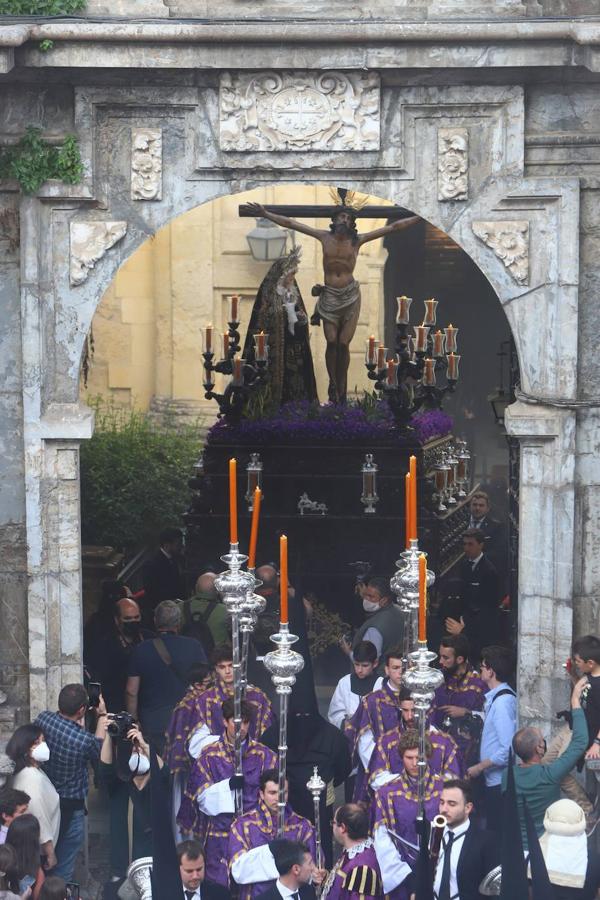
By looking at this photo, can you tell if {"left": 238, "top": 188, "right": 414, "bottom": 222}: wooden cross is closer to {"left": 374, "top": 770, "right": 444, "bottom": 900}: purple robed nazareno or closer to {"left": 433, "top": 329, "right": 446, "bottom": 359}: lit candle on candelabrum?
{"left": 433, "top": 329, "right": 446, "bottom": 359}: lit candle on candelabrum

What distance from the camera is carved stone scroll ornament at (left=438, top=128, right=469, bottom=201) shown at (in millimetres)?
11688

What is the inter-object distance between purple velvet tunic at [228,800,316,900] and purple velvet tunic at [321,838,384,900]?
0.22 m

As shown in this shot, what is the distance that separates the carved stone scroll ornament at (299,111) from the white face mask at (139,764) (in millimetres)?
3662

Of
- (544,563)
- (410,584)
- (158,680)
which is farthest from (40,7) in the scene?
(544,563)

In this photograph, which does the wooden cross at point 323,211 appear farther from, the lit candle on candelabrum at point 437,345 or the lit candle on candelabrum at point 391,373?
the lit candle on candelabrum at point 391,373

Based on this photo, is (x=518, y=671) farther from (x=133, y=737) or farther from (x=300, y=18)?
(x=300, y=18)

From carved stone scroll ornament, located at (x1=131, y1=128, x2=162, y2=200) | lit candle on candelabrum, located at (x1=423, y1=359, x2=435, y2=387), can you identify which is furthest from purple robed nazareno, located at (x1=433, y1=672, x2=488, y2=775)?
lit candle on candelabrum, located at (x1=423, y1=359, x2=435, y2=387)

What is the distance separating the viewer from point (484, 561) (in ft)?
47.6

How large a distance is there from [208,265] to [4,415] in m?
9.62

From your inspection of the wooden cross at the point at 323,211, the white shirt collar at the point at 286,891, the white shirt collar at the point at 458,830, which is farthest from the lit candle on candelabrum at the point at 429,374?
the white shirt collar at the point at 286,891

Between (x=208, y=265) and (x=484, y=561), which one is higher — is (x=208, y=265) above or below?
above

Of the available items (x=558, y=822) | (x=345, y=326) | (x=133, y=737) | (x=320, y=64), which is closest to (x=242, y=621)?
(x=133, y=737)

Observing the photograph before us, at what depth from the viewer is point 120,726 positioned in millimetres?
10531

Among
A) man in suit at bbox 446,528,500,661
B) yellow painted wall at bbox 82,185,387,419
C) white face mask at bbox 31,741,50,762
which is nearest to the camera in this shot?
white face mask at bbox 31,741,50,762
